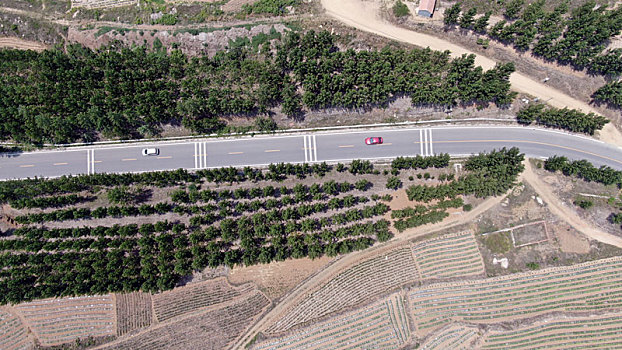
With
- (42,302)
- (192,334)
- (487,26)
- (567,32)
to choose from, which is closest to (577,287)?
(567,32)

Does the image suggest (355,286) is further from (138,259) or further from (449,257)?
(138,259)

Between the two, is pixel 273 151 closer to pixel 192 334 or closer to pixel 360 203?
pixel 360 203

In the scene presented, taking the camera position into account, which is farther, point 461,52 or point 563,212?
point 461,52

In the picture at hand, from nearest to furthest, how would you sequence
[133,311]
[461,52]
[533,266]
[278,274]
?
[133,311], [533,266], [278,274], [461,52]

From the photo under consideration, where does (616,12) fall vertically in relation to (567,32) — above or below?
above

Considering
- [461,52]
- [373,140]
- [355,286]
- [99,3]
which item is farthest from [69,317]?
[461,52]

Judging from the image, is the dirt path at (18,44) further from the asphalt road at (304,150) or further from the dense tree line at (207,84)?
the asphalt road at (304,150)

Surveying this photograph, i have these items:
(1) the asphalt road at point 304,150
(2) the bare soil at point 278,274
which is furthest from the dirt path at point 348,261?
(1) the asphalt road at point 304,150

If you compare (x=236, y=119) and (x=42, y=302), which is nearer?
(x=42, y=302)
